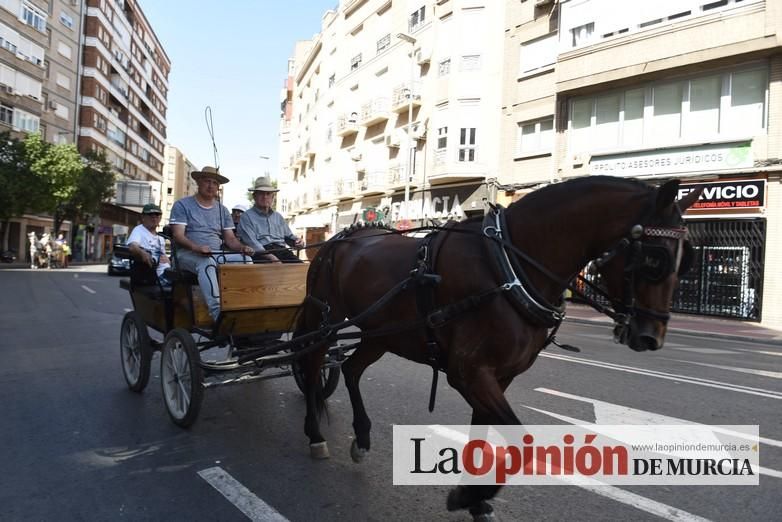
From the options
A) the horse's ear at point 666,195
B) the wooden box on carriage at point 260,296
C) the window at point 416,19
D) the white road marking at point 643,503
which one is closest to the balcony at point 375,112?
the window at point 416,19

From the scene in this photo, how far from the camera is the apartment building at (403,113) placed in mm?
24797

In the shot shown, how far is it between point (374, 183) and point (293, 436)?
89.9 ft

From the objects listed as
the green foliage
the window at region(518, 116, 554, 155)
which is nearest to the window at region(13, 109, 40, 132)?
the green foliage

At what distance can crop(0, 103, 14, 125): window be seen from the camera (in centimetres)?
Result: 3783

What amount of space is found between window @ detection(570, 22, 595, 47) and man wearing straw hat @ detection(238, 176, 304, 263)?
1733 cm

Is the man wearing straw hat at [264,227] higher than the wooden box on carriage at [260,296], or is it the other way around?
the man wearing straw hat at [264,227]

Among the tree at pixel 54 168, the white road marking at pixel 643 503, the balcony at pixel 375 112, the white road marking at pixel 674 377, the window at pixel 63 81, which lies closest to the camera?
the white road marking at pixel 643 503

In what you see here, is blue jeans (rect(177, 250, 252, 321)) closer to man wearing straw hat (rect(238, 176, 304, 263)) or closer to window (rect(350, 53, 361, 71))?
man wearing straw hat (rect(238, 176, 304, 263))

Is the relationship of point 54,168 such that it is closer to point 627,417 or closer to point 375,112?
point 375,112

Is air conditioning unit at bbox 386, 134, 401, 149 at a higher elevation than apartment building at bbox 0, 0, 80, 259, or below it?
below

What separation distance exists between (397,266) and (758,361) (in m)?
8.40

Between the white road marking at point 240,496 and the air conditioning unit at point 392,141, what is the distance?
88.8 ft

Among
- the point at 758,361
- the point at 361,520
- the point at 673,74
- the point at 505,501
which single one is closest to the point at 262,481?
the point at 361,520

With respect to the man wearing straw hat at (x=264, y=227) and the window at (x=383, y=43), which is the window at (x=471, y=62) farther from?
the man wearing straw hat at (x=264, y=227)
